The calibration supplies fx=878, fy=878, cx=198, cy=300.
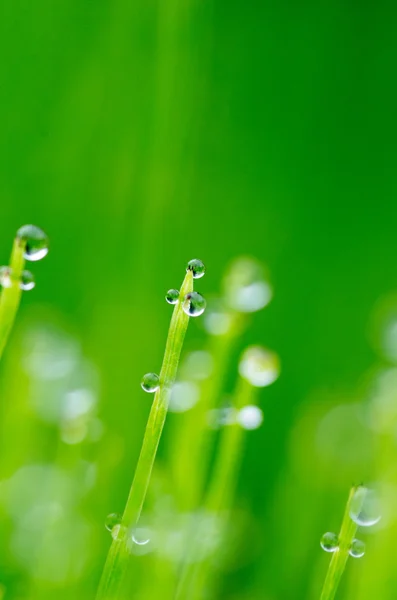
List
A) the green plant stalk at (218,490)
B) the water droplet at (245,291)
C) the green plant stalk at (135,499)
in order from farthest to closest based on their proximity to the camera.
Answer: the water droplet at (245,291), the green plant stalk at (218,490), the green plant stalk at (135,499)

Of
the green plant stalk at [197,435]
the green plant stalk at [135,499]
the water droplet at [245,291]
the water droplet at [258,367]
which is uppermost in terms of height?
the water droplet at [245,291]

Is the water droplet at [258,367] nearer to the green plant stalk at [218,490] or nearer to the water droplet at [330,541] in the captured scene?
the green plant stalk at [218,490]

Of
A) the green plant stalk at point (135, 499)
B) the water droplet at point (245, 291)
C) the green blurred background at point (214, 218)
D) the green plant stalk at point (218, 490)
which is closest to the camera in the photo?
the green plant stalk at point (135, 499)

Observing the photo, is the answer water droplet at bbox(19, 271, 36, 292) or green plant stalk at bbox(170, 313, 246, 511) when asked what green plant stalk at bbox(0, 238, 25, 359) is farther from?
green plant stalk at bbox(170, 313, 246, 511)

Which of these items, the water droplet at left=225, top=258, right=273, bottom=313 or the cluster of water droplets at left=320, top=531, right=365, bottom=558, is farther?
the water droplet at left=225, top=258, right=273, bottom=313

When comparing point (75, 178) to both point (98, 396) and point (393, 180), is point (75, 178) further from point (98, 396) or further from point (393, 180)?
point (393, 180)

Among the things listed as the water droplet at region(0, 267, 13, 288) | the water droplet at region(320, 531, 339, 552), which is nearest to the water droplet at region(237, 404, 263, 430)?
the water droplet at region(320, 531, 339, 552)

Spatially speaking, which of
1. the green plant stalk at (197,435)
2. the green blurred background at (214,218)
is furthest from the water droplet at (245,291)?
the green blurred background at (214,218)

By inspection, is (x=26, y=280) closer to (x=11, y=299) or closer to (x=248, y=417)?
(x=11, y=299)

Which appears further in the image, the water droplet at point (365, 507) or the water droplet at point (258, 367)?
the water droplet at point (258, 367)
